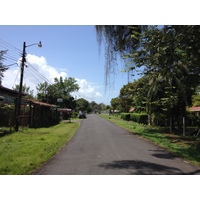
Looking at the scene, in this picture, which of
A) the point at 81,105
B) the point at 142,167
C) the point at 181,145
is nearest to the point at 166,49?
the point at 142,167

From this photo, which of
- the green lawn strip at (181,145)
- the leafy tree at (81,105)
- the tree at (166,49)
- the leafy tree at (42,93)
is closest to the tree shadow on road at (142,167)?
the green lawn strip at (181,145)

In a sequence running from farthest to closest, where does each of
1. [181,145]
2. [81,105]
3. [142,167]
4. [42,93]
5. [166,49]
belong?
[81,105], [42,93], [181,145], [166,49], [142,167]

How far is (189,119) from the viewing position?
2931 cm

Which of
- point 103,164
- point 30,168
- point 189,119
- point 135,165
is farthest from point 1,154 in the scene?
point 189,119

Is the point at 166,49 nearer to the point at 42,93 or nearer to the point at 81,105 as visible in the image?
the point at 42,93

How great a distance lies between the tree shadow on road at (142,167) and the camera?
21.7 ft

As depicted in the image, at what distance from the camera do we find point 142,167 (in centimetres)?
725

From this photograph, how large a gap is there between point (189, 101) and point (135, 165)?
14874mm

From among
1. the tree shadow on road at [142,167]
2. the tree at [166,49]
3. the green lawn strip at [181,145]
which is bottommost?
the tree shadow on road at [142,167]

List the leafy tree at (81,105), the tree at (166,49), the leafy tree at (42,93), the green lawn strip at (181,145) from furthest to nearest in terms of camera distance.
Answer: the leafy tree at (81,105) < the leafy tree at (42,93) < the green lawn strip at (181,145) < the tree at (166,49)

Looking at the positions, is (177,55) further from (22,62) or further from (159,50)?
(22,62)

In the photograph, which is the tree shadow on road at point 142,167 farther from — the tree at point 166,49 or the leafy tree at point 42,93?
the leafy tree at point 42,93

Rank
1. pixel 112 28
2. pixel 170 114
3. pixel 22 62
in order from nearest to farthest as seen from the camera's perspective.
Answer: pixel 112 28
pixel 22 62
pixel 170 114

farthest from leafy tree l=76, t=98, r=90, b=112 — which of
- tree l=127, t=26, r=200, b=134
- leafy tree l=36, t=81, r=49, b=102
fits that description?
tree l=127, t=26, r=200, b=134
